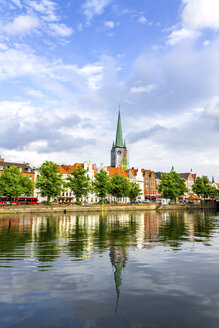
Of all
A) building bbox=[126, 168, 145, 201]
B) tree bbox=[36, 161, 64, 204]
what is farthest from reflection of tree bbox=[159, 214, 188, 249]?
building bbox=[126, 168, 145, 201]

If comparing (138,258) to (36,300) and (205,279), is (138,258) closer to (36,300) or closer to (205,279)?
(205,279)

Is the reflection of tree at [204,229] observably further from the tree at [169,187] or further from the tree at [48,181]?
the tree at [169,187]

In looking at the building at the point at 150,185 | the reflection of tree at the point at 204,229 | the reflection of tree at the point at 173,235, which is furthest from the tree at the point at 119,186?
the reflection of tree at the point at 173,235

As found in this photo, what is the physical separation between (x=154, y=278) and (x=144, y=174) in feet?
548

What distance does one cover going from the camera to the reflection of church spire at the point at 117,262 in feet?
42.9

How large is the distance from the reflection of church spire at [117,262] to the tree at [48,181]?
70.6 meters

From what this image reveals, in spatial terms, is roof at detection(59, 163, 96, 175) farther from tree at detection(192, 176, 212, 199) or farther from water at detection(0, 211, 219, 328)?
water at detection(0, 211, 219, 328)

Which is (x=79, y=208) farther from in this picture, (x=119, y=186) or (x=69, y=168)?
(x=69, y=168)

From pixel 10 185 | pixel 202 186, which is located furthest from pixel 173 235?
pixel 202 186

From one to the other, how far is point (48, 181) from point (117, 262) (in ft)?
249

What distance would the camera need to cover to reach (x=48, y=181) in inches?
3548

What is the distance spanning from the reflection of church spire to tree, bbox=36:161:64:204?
70561 mm

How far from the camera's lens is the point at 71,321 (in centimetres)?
908

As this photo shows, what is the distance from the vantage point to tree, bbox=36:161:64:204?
90312mm
